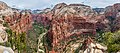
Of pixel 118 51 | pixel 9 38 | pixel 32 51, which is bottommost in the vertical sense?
pixel 32 51

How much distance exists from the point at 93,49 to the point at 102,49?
999cm

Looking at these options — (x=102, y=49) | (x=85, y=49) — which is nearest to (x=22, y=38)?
(x=102, y=49)

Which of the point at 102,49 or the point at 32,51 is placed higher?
the point at 102,49

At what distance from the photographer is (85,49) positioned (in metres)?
186

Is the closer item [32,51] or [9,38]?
[9,38]

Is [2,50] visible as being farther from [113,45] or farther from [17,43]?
[17,43]

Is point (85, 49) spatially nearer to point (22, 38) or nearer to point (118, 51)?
point (22, 38)

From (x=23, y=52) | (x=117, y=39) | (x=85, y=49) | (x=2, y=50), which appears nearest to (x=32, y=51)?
(x=85, y=49)

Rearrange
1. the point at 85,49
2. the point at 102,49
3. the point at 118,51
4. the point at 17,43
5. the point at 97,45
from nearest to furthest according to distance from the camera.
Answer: the point at 118,51 → the point at 17,43 → the point at 102,49 → the point at 97,45 → the point at 85,49

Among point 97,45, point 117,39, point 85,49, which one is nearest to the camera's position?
point 117,39

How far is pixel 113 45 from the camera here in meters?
84.5

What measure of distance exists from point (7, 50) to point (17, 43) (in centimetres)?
6405

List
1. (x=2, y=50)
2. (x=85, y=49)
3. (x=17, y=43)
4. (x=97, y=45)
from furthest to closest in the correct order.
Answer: (x=85, y=49)
(x=97, y=45)
(x=17, y=43)
(x=2, y=50)

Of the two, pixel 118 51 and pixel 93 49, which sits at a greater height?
pixel 118 51
